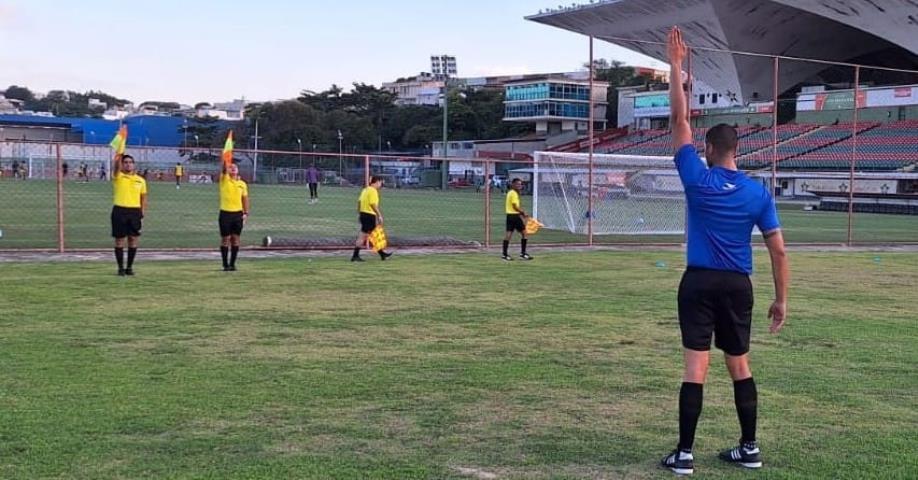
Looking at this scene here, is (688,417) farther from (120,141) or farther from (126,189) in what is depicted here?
(126,189)

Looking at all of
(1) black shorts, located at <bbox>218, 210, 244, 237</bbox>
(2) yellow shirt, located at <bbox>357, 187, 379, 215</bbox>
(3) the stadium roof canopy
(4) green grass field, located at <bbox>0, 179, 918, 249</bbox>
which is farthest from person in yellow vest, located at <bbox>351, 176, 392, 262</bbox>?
(3) the stadium roof canopy

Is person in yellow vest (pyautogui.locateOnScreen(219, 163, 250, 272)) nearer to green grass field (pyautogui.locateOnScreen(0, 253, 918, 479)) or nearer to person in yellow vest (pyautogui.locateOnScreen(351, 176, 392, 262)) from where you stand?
green grass field (pyautogui.locateOnScreen(0, 253, 918, 479))

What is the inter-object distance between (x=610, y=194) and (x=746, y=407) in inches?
808

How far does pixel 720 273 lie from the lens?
181 inches

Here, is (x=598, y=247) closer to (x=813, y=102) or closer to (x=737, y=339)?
(x=737, y=339)

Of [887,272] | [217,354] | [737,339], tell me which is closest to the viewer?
[737,339]

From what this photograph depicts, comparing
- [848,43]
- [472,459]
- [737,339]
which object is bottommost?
[472,459]

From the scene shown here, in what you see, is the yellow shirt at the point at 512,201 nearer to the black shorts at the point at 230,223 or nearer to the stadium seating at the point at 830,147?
the black shorts at the point at 230,223

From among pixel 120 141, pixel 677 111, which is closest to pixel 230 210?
pixel 120 141

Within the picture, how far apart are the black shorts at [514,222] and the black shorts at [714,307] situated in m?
12.3

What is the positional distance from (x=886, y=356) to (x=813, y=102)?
6082 cm

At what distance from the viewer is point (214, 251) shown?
16.8m

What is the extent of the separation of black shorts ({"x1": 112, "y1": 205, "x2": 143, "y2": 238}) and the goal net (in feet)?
43.1

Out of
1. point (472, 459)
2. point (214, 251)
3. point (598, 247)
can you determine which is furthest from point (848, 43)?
point (472, 459)
